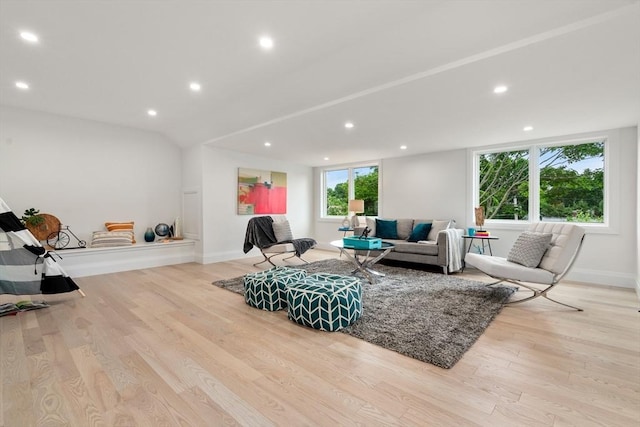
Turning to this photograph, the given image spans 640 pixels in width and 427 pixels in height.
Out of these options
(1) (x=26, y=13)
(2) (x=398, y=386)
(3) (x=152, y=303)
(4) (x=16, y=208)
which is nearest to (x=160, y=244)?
(4) (x=16, y=208)

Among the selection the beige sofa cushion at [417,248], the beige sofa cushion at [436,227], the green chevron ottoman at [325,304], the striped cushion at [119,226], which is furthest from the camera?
the beige sofa cushion at [436,227]

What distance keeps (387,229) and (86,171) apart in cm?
544

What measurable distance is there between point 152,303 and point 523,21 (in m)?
4.24

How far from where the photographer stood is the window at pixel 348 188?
688 centimetres

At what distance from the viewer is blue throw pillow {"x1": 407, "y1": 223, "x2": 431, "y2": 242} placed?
5.17 m

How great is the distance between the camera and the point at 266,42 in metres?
2.39

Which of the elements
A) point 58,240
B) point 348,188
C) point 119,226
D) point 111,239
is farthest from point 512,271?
point 58,240

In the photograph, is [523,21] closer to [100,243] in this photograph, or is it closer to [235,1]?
[235,1]

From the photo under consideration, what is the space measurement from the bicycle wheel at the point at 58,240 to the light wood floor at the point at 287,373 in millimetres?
2051

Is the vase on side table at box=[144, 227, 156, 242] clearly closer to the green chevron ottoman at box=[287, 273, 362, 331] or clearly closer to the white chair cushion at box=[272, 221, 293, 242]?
the white chair cushion at box=[272, 221, 293, 242]

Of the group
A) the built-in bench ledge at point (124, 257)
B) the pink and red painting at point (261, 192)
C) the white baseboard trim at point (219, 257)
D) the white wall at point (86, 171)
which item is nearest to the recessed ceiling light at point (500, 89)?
the pink and red painting at point (261, 192)

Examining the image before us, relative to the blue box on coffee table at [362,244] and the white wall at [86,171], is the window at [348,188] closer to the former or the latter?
the blue box on coffee table at [362,244]

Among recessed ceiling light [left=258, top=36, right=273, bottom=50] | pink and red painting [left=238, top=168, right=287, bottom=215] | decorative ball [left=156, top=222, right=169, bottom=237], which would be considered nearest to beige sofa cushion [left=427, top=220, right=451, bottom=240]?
pink and red painting [left=238, top=168, right=287, bottom=215]

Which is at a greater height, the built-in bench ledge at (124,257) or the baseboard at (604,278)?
the built-in bench ledge at (124,257)
